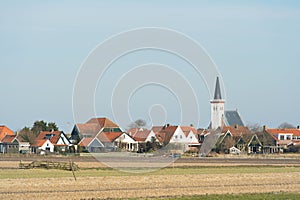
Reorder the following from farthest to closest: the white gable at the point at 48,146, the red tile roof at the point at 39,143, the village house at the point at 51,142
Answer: the white gable at the point at 48,146, the red tile roof at the point at 39,143, the village house at the point at 51,142

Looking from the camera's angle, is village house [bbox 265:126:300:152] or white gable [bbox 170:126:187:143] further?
village house [bbox 265:126:300:152]

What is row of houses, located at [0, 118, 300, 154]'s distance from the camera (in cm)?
10538

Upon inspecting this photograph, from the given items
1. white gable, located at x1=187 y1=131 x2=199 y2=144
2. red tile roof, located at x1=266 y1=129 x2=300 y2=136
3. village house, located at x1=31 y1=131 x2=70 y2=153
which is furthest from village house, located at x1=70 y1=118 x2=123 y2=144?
red tile roof, located at x1=266 y1=129 x2=300 y2=136

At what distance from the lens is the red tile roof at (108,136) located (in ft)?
353

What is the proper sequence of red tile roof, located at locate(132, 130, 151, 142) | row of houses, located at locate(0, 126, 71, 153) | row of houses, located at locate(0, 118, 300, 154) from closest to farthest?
1. row of houses, located at locate(0, 118, 300, 154)
2. red tile roof, located at locate(132, 130, 151, 142)
3. row of houses, located at locate(0, 126, 71, 153)

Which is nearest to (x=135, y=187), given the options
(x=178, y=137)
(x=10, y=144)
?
(x=178, y=137)

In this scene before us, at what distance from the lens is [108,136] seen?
363ft

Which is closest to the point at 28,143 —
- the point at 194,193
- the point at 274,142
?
the point at 274,142

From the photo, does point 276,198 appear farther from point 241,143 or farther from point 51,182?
point 241,143

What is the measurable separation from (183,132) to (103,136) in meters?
13.8

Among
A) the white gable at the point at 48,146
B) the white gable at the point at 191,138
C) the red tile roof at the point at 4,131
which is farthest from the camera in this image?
the red tile roof at the point at 4,131

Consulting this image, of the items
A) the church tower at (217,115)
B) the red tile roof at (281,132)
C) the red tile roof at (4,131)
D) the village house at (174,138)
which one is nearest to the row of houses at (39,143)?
the red tile roof at (4,131)

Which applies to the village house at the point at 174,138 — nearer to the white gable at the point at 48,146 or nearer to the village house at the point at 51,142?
the village house at the point at 51,142

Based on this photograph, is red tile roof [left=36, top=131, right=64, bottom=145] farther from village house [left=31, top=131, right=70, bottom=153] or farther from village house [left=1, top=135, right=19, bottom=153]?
village house [left=1, top=135, right=19, bottom=153]
